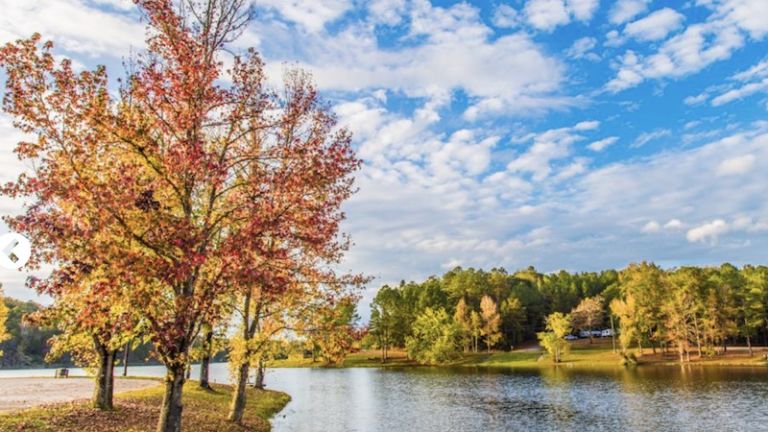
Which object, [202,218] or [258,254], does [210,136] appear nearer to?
[202,218]

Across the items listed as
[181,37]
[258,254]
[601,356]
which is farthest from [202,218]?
[601,356]

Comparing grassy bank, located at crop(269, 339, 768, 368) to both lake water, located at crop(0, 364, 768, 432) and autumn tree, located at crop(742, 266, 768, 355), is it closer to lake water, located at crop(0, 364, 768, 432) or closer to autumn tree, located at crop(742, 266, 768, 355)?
autumn tree, located at crop(742, 266, 768, 355)

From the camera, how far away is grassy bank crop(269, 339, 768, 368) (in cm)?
9288

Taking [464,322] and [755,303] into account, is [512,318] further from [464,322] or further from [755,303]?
[755,303]

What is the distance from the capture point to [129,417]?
2534 cm

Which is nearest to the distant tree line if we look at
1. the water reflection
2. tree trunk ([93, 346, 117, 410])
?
the water reflection

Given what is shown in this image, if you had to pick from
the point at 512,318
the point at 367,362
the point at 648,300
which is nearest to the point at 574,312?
the point at 512,318

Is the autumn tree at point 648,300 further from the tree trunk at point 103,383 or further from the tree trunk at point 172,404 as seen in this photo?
the tree trunk at point 172,404

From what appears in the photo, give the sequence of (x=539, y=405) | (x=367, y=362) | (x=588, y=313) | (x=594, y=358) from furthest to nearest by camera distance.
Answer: (x=588, y=313) < (x=367, y=362) < (x=594, y=358) < (x=539, y=405)

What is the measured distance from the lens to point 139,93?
15.6 metres

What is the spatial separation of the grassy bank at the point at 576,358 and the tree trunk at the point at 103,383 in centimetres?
7327

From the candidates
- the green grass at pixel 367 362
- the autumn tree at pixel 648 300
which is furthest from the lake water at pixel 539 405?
the green grass at pixel 367 362

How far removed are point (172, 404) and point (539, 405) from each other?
121 feet

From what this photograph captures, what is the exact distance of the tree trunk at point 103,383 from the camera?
26.6 m
